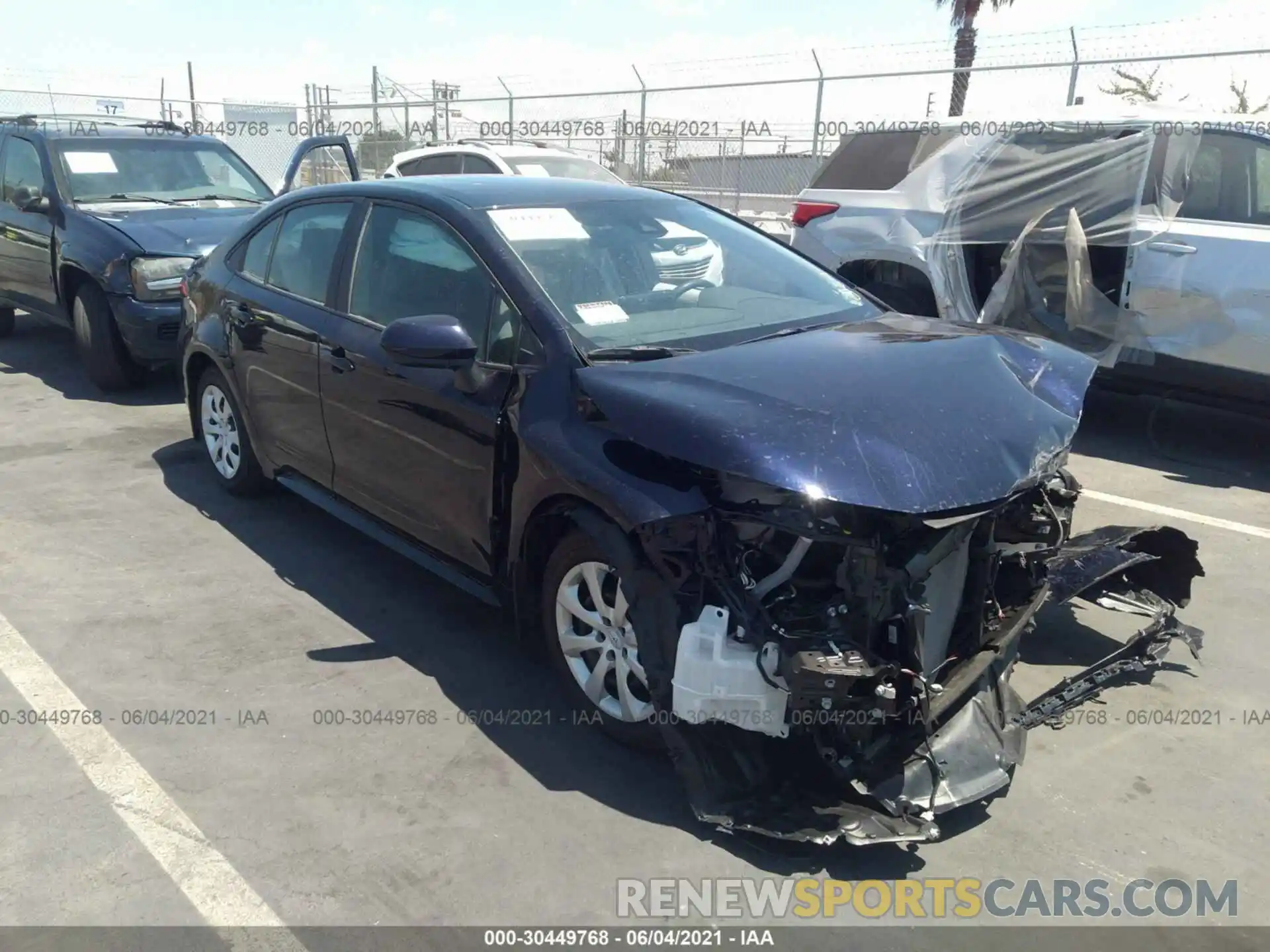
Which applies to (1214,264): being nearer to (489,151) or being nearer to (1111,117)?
(1111,117)

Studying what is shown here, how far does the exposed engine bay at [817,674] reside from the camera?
9.12ft

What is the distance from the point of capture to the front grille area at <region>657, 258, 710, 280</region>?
13.2 ft

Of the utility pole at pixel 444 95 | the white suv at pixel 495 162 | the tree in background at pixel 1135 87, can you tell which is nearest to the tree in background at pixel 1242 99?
the tree in background at pixel 1135 87

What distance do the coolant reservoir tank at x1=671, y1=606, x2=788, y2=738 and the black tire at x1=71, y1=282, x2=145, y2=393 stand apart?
21.6ft

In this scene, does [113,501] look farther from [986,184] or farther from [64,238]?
[986,184]

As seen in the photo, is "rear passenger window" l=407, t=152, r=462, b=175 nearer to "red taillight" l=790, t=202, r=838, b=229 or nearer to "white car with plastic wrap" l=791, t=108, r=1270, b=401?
"red taillight" l=790, t=202, r=838, b=229

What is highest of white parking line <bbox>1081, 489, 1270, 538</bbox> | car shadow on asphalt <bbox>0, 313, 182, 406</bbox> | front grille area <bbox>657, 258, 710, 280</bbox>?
front grille area <bbox>657, 258, 710, 280</bbox>

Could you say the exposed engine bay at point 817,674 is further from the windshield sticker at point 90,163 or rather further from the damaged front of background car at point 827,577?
the windshield sticker at point 90,163

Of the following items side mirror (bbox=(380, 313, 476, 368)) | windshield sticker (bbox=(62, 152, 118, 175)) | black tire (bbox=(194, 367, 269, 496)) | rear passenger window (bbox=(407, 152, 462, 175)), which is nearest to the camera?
side mirror (bbox=(380, 313, 476, 368))

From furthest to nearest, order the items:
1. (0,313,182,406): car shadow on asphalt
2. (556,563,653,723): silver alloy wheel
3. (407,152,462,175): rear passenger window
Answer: (407,152,462,175): rear passenger window
(0,313,182,406): car shadow on asphalt
(556,563,653,723): silver alloy wheel

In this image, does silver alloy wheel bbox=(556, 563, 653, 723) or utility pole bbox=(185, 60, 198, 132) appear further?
utility pole bbox=(185, 60, 198, 132)

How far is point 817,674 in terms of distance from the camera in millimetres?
2709

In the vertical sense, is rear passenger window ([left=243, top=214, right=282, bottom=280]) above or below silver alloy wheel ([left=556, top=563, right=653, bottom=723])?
above

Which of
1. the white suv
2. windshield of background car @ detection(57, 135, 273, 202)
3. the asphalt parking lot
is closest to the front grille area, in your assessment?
the asphalt parking lot
